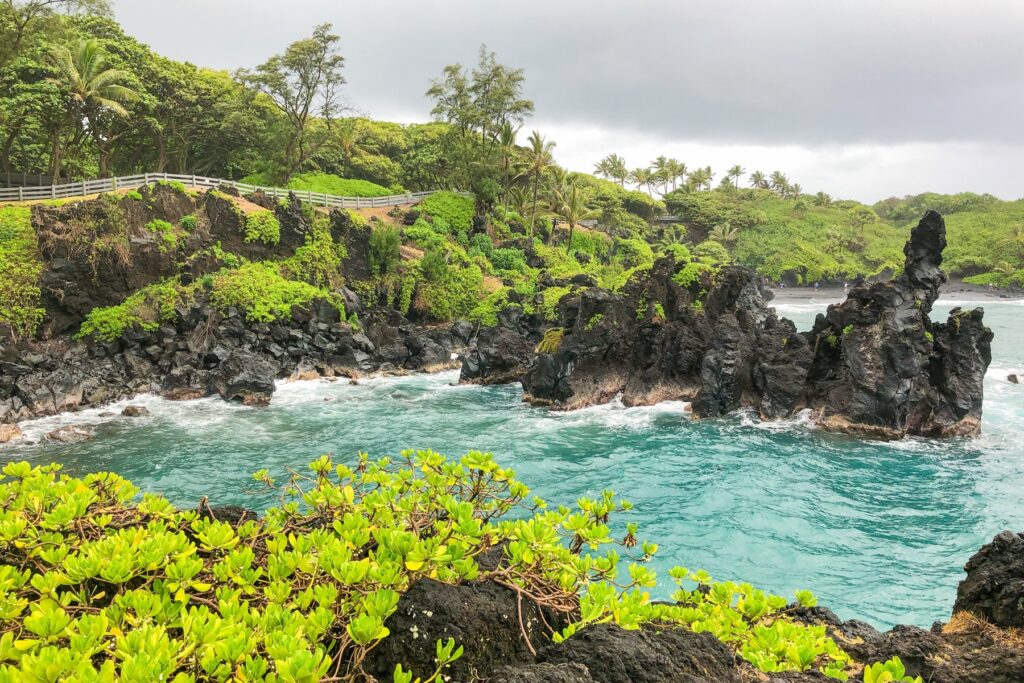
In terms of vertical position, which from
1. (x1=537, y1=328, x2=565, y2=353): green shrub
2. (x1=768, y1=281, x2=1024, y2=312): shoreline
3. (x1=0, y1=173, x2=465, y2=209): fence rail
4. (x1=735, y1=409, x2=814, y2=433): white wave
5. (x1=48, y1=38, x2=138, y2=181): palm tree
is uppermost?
(x1=48, y1=38, x2=138, y2=181): palm tree

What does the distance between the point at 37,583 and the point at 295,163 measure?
51003 mm

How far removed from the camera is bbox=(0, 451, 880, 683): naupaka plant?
9.02ft

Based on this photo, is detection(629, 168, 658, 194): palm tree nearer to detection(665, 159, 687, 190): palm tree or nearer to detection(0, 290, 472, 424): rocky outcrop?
detection(665, 159, 687, 190): palm tree

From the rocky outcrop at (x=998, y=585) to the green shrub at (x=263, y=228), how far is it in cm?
3595

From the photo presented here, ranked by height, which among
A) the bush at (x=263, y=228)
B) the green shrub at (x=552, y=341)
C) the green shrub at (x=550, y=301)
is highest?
the bush at (x=263, y=228)

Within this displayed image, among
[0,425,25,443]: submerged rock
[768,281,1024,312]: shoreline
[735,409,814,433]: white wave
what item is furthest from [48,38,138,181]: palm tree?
[768,281,1024,312]: shoreline

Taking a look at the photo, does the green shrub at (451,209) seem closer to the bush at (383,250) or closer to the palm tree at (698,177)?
the bush at (383,250)

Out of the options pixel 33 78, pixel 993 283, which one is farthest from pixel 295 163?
pixel 993 283

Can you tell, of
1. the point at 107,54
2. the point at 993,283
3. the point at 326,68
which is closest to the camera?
the point at 107,54

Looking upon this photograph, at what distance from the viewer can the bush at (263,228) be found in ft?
115

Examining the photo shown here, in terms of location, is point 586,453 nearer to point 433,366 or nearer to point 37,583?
point 433,366

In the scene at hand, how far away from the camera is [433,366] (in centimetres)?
3369

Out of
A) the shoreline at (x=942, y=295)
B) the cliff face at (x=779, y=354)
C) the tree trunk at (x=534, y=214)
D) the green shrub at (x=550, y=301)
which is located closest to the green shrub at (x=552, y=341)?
the cliff face at (x=779, y=354)

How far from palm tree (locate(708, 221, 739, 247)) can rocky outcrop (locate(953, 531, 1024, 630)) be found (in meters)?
77.2
